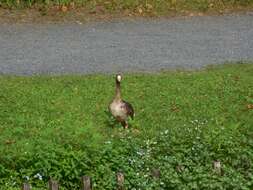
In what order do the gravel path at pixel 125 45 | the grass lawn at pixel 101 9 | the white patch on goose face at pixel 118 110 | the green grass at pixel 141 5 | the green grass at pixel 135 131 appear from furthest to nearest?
the green grass at pixel 141 5
the grass lawn at pixel 101 9
the gravel path at pixel 125 45
the white patch on goose face at pixel 118 110
the green grass at pixel 135 131

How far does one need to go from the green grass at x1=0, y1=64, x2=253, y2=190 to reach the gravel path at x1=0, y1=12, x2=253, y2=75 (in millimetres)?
727

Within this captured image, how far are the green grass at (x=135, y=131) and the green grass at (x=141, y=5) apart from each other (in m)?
4.09

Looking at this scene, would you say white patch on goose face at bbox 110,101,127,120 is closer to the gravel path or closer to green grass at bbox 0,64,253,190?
green grass at bbox 0,64,253,190

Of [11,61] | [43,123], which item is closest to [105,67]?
[11,61]

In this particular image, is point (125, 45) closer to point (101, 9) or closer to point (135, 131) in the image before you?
point (101, 9)

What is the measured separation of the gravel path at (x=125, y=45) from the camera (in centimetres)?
991

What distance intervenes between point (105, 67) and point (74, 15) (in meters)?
3.35

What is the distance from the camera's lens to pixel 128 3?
44.0ft

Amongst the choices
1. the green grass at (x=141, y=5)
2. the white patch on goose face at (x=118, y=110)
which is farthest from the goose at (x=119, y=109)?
the green grass at (x=141, y=5)

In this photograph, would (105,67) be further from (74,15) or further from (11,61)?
(74,15)

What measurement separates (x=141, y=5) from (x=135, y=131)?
6.90 meters

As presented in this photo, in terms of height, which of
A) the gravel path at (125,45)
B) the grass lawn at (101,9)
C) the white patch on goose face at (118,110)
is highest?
the white patch on goose face at (118,110)

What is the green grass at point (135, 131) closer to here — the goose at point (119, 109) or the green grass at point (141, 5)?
the goose at point (119, 109)

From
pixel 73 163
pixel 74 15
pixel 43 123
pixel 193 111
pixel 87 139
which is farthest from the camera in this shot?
pixel 74 15
